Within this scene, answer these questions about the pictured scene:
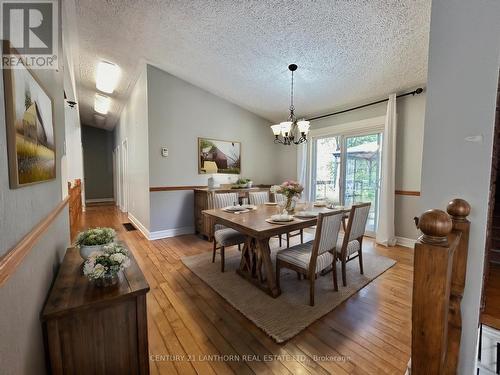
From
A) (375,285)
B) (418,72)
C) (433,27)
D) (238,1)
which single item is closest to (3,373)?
(433,27)

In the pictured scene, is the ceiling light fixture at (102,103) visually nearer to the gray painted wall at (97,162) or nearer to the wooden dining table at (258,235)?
the gray painted wall at (97,162)

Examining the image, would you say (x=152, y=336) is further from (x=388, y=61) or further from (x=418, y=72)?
(x=418, y=72)

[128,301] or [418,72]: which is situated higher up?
[418,72]

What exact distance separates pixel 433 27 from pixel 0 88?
1614 mm

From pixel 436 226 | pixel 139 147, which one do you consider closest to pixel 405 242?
pixel 436 226

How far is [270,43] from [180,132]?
7.08 ft

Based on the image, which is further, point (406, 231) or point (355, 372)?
point (406, 231)

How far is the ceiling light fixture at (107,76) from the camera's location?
391 centimetres

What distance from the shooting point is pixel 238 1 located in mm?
2201

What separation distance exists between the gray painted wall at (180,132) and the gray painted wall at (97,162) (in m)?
6.07

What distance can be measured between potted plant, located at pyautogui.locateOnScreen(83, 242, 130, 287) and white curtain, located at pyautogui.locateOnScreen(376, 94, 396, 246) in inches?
146

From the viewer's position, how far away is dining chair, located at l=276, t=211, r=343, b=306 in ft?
6.23

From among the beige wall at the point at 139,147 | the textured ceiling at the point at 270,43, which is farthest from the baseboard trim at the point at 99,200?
the textured ceiling at the point at 270,43

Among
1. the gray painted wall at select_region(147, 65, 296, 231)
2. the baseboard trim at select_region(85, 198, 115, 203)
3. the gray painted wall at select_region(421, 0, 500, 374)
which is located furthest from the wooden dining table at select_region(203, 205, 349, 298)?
the baseboard trim at select_region(85, 198, 115, 203)
